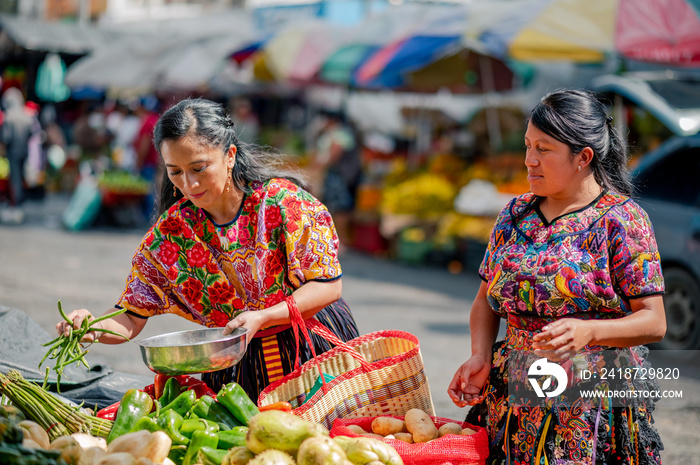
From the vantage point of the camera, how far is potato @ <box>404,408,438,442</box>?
2.53 metres

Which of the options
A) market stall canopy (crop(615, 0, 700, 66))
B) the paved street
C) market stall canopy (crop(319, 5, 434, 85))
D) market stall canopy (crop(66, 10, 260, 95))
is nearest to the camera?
the paved street

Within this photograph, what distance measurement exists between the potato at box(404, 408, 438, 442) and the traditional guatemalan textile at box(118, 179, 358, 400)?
0.57m

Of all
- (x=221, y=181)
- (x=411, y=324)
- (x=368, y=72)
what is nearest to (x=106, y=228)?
(x=368, y=72)

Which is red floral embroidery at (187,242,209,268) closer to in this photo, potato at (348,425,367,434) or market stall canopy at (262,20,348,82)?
potato at (348,425,367,434)

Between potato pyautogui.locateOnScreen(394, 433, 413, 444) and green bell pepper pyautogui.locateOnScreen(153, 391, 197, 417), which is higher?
green bell pepper pyautogui.locateOnScreen(153, 391, 197, 417)

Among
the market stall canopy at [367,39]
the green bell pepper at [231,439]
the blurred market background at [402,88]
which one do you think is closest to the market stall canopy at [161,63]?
the blurred market background at [402,88]

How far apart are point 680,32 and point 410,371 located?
24.9 feet

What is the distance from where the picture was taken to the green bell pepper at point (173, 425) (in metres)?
2.38

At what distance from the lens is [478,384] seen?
2674 mm

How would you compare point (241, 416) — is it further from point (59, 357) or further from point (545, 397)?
point (545, 397)

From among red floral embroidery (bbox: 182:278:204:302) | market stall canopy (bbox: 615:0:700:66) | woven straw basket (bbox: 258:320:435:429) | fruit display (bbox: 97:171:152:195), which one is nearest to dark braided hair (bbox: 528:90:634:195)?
woven straw basket (bbox: 258:320:435:429)

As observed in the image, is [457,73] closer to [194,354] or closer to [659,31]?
[659,31]

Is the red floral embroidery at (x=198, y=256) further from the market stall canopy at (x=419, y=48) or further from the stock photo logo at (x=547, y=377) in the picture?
the market stall canopy at (x=419, y=48)

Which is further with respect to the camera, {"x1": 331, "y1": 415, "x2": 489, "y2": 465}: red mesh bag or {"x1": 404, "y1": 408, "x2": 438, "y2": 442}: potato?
{"x1": 404, "y1": 408, "x2": 438, "y2": 442}: potato
